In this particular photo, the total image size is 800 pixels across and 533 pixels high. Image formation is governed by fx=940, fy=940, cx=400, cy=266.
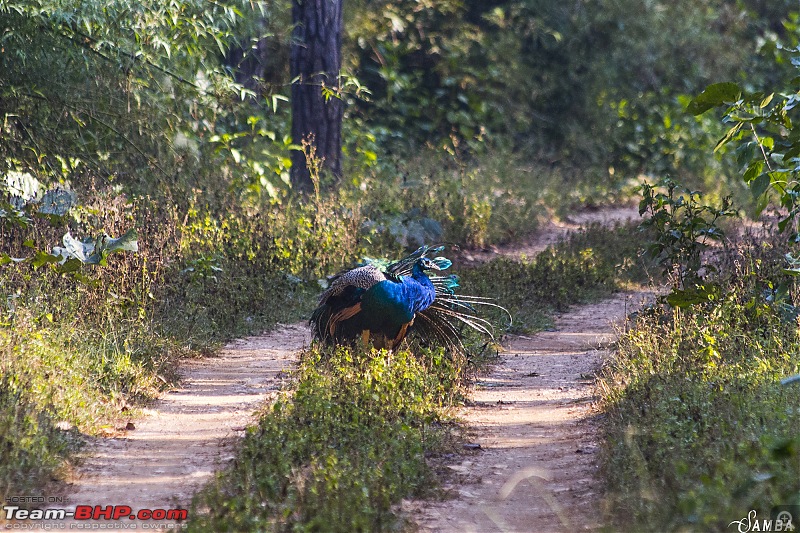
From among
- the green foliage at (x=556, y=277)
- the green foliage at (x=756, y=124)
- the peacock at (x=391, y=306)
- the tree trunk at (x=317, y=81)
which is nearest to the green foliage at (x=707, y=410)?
the green foliage at (x=756, y=124)

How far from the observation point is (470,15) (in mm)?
19938

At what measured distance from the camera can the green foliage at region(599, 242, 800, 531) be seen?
3.74 metres

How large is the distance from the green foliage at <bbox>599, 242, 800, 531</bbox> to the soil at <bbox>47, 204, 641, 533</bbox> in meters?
0.29

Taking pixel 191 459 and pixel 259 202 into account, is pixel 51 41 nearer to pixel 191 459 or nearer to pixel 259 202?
pixel 259 202

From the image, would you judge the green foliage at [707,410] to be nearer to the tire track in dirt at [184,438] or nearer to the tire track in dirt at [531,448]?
the tire track in dirt at [531,448]

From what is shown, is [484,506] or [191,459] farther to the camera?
[191,459]

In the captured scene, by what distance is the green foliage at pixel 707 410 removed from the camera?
147 inches

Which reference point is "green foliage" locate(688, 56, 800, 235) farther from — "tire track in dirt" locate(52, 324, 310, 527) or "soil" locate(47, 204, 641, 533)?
"tire track in dirt" locate(52, 324, 310, 527)

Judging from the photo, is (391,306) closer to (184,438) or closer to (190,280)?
(184,438)

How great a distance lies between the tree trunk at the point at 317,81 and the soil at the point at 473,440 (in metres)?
5.02

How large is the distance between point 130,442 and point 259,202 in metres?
6.36

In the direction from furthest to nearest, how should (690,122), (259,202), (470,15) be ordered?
1. (470,15)
2. (690,122)
3. (259,202)

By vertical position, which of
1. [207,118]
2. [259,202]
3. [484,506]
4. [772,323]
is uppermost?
[207,118]

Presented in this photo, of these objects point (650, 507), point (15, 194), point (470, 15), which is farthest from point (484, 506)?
point (470, 15)
